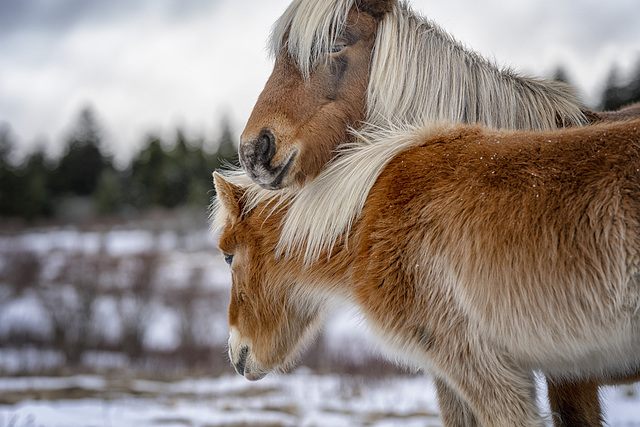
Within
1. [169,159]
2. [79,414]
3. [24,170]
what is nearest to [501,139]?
[79,414]

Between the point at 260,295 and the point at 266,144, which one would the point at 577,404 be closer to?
the point at 260,295

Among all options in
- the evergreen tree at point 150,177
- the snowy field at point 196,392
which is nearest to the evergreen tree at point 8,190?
the evergreen tree at point 150,177

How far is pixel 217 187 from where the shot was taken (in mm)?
3139

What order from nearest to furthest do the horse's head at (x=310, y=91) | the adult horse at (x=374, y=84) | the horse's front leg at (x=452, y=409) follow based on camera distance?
1. the horse's front leg at (x=452, y=409)
2. the horse's head at (x=310, y=91)
3. the adult horse at (x=374, y=84)

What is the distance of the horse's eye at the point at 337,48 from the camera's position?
9.92 ft

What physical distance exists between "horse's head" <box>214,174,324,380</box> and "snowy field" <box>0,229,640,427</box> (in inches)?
12.0

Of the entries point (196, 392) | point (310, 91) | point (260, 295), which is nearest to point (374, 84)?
point (310, 91)

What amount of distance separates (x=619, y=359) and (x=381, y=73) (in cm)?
200

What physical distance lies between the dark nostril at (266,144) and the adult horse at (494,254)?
43 centimetres

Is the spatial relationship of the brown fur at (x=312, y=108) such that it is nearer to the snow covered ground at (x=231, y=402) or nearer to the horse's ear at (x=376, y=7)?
the horse's ear at (x=376, y=7)

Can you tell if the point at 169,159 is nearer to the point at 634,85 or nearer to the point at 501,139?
the point at 634,85

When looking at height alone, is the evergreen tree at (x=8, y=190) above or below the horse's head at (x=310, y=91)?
below

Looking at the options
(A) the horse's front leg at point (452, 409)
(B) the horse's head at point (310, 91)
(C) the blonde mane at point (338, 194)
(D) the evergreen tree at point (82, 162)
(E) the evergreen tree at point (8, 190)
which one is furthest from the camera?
(D) the evergreen tree at point (82, 162)

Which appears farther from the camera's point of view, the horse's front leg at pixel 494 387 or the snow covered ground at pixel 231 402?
the snow covered ground at pixel 231 402
